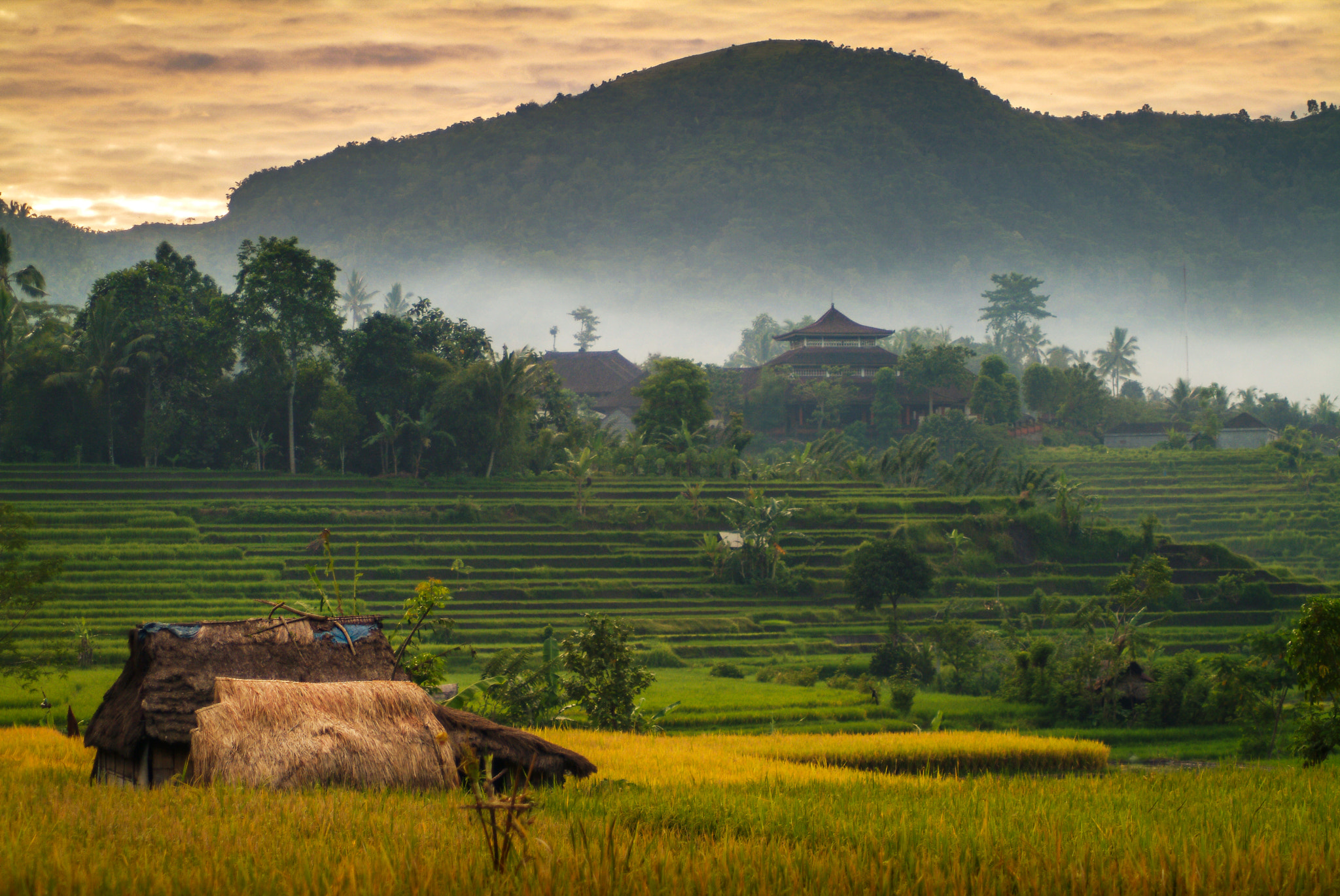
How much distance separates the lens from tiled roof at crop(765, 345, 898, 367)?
2402 inches

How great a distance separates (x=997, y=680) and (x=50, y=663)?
15844 millimetres

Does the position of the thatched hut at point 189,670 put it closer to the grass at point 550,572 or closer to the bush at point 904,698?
the grass at point 550,572

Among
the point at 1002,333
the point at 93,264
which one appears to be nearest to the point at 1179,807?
the point at 1002,333

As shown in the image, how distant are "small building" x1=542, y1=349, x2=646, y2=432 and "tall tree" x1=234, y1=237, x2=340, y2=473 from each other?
75.1 ft

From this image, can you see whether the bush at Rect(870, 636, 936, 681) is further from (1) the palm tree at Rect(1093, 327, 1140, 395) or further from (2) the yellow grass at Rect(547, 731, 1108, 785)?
Answer: (1) the palm tree at Rect(1093, 327, 1140, 395)

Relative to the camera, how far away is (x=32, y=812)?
462 cm

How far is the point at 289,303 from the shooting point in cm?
3594

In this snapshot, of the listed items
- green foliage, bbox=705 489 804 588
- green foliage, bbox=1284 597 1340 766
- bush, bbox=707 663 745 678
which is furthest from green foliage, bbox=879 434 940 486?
green foliage, bbox=1284 597 1340 766

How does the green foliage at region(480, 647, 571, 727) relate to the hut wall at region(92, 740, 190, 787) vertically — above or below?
below

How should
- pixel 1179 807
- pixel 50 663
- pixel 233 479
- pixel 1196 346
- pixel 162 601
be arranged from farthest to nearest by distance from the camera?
1. pixel 1196 346
2. pixel 233 479
3. pixel 162 601
4. pixel 50 663
5. pixel 1179 807

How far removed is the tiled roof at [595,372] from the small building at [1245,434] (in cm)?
3180

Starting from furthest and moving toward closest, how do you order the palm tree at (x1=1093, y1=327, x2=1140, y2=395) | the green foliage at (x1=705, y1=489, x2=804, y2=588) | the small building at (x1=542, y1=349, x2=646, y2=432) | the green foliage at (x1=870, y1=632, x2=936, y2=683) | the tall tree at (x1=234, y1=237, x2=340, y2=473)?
the palm tree at (x1=1093, y1=327, x2=1140, y2=395) < the small building at (x1=542, y1=349, x2=646, y2=432) < the tall tree at (x1=234, y1=237, x2=340, y2=473) < the green foliage at (x1=705, y1=489, x2=804, y2=588) < the green foliage at (x1=870, y1=632, x2=936, y2=683)

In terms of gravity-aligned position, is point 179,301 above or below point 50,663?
above

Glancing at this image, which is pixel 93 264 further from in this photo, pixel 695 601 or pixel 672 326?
pixel 695 601
